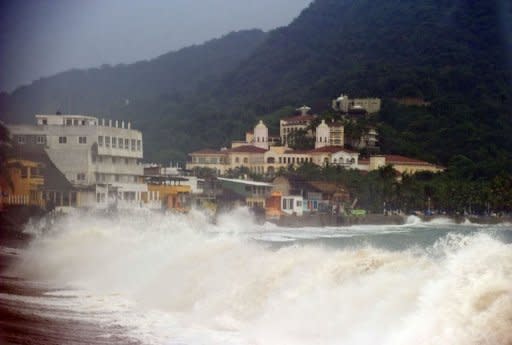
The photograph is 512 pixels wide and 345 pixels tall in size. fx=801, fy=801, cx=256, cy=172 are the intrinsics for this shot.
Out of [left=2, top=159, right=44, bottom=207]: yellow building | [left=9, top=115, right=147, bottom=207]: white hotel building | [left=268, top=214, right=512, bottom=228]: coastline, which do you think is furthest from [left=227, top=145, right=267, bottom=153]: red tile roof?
[left=2, top=159, right=44, bottom=207]: yellow building

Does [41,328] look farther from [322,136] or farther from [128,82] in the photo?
[128,82]

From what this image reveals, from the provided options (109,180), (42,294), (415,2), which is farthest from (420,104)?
(42,294)

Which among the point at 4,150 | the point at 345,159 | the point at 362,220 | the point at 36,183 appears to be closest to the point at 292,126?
the point at 345,159

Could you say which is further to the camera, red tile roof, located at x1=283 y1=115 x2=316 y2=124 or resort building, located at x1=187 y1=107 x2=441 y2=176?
red tile roof, located at x1=283 y1=115 x2=316 y2=124

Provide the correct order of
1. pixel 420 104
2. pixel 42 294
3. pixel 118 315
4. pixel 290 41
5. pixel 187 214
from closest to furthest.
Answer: pixel 118 315, pixel 42 294, pixel 187 214, pixel 420 104, pixel 290 41

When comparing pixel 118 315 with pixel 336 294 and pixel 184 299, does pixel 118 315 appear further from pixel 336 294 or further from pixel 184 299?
pixel 336 294

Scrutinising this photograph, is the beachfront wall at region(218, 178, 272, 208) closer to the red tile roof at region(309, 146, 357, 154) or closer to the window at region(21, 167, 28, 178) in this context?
the red tile roof at region(309, 146, 357, 154)

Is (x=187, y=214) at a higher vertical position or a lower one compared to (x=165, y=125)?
lower
